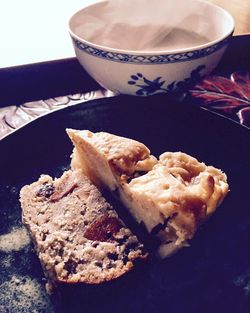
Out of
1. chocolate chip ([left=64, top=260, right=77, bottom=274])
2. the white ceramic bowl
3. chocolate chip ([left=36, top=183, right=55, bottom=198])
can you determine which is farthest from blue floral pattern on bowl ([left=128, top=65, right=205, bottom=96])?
chocolate chip ([left=64, top=260, right=77, bottom=274])

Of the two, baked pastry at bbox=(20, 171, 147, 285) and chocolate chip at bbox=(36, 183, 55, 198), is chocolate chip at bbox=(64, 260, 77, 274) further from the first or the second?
chocolate chip at bbox=(36, 183, 55, 198)

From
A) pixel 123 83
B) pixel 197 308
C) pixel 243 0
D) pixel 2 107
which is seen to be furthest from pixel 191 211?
pixel 243 0

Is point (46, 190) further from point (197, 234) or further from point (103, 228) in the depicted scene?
point (197, 234)

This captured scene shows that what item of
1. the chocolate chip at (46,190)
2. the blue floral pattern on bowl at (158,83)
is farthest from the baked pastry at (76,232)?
the blue floral pattern on bowl at (158,83)

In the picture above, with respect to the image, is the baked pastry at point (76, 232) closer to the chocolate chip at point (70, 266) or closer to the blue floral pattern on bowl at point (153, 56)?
the chocolate chip at point (70, 266)

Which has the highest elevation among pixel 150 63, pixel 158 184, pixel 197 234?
pixel 150 63

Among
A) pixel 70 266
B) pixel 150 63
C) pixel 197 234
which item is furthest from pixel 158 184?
pixel 150 63
